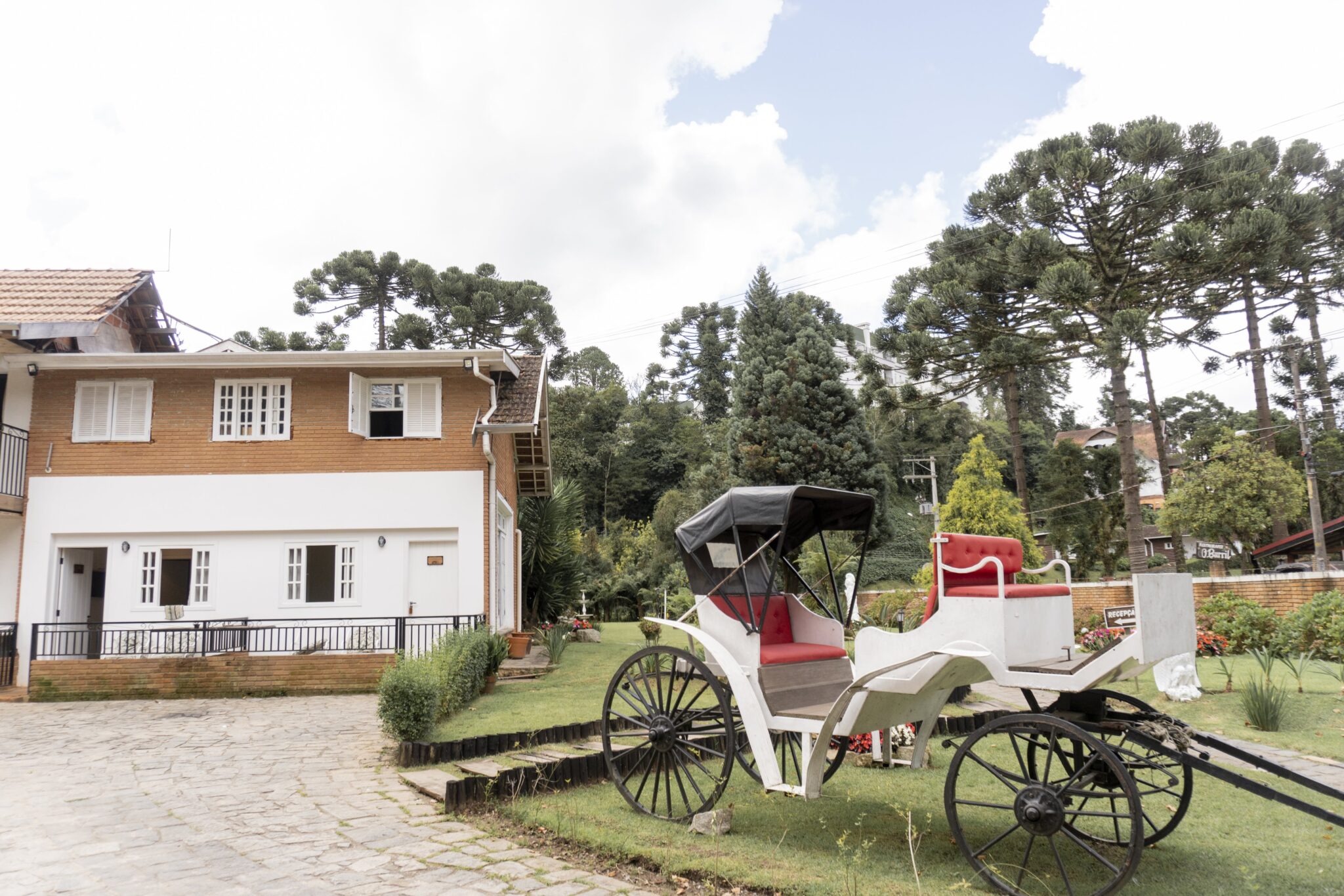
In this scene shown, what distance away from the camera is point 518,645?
15.8 metres

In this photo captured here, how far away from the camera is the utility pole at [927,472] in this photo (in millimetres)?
36219

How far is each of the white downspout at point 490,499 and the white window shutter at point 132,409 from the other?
5785 mm

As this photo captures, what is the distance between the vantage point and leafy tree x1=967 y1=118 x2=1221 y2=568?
21141 mm

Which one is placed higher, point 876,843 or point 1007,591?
point 1007,591

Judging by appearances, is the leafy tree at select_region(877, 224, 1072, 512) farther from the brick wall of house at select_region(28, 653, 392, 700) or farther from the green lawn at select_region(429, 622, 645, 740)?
the brick wall of house at select_region(28, 653, 392, 700)

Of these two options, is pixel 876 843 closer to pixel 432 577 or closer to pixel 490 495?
pixel 490 495

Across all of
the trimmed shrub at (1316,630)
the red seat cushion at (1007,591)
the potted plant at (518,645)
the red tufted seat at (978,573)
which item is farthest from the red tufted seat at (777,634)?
the trimmed shrub at (1316,630)

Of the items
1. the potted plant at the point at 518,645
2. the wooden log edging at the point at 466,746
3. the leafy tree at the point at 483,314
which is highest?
the leafy tree at the point at 483,314

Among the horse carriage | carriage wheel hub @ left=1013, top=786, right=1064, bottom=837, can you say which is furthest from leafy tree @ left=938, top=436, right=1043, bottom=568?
carriage wheel hub @ left=1013, top=786, right=1064, bottom=837

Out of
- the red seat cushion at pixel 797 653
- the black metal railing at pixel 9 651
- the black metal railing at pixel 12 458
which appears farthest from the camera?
the black metal railing at pixel 12 458

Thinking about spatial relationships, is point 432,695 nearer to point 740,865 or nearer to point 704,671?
point 704,671

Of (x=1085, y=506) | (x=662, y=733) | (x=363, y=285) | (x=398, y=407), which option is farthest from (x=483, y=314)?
(x=662, y=733)

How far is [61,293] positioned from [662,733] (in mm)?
15642

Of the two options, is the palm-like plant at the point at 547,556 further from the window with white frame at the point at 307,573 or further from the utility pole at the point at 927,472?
the utility pole at the point at 927,472
